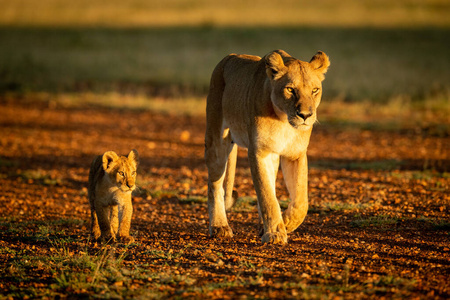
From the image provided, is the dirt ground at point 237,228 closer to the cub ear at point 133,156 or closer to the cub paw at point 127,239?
the cub paw at point 127,239

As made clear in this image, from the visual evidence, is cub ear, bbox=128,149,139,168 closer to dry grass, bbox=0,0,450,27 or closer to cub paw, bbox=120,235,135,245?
cub paw, bbox=120,235,135,245

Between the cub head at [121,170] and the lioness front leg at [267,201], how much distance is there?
131cm

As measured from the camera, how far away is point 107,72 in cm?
2742

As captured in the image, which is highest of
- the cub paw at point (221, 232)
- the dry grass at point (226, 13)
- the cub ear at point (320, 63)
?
the dry grass at point (226, 13)

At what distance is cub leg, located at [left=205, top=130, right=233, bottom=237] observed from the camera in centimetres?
661

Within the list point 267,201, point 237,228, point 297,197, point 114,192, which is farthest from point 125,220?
point 297,197

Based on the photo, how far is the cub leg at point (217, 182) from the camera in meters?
6.61

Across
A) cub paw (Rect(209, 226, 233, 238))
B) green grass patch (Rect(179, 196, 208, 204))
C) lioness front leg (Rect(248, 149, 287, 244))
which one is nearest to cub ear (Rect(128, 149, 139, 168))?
cub paw (Rect(209, 226, 233, 238))

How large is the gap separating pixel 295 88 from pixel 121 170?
1999 mm

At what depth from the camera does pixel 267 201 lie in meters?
5.86

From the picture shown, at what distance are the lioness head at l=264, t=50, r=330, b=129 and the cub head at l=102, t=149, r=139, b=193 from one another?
1.69 meters

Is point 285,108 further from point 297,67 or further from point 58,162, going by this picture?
point 58,162

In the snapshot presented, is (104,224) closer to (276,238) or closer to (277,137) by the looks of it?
(276,238)

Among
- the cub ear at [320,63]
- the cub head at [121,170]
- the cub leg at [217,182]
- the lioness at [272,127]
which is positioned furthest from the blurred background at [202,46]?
the cub head at [121,170]
